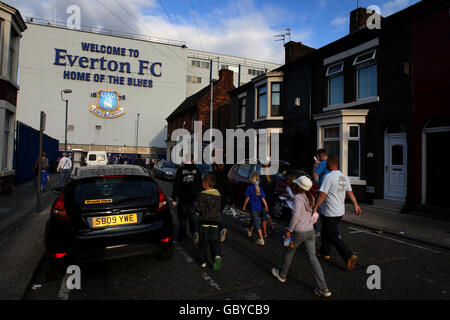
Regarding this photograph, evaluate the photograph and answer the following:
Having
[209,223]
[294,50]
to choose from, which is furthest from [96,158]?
[209,223]

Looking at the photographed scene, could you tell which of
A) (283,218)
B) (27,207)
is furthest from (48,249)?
(27,207)

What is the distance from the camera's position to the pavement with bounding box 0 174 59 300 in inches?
141

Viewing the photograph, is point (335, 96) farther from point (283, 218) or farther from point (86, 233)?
point (86, 233)

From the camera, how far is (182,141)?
110ft

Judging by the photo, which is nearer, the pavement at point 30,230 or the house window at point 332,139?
the pavement at point 30,230

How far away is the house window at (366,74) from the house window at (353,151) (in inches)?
57.1

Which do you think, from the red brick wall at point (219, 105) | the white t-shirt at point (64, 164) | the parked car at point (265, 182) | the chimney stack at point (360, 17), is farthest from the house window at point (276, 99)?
the red brick wall at point (219, 105)

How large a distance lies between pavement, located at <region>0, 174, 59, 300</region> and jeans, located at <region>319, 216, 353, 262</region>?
436cm

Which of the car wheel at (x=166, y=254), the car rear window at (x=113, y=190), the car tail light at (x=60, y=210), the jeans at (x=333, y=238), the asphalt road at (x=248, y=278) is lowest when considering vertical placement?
the asphalt road at (x=248, y=278)

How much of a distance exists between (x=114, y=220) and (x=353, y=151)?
34.7 feet

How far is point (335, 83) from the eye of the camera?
1291 centimetres

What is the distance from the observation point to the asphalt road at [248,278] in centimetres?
343

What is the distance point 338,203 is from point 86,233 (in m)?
3.84

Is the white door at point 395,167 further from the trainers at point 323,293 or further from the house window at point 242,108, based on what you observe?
the house window at point 242,108
